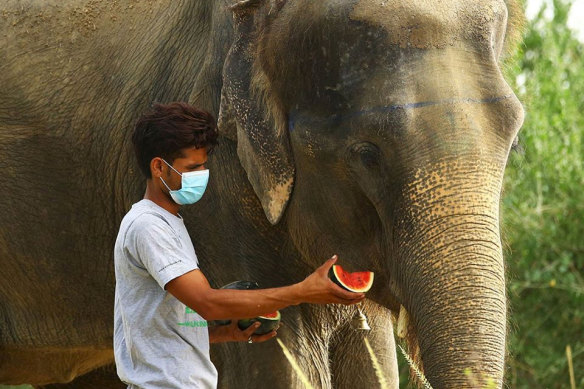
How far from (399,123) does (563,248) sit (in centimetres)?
476

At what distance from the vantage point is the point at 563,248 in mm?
8234

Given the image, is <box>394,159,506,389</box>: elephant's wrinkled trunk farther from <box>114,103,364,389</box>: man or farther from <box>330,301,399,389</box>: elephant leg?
<box>330,301,399,389</box>: elephant leg

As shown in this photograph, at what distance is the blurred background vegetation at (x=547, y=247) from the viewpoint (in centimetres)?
800

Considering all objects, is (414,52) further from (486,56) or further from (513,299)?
(513,299)

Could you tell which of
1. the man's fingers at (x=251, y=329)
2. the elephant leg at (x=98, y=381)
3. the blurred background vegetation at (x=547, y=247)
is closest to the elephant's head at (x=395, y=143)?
the man's fingers at (x=251, y=329)

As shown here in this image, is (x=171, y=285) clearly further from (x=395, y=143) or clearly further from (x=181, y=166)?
(x=395, y=143)

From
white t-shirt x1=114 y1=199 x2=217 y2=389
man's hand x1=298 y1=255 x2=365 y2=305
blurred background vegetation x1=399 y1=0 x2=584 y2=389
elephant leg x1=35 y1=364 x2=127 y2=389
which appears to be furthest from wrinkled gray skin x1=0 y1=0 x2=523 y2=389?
blurred background vegetation x1=399 y1=0 x2=584 y2=389

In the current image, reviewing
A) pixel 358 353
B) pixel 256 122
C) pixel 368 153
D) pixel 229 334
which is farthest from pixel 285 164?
pixel 358 353

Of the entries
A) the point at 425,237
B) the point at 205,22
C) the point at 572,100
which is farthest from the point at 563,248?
the point at 425,237

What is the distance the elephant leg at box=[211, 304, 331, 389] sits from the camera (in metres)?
4.33

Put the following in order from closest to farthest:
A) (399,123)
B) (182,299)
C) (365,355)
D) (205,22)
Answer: (182,299), (399,123), (205,22), (365,355)

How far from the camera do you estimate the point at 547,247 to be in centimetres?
827

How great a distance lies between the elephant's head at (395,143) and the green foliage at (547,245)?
4013 millimetres

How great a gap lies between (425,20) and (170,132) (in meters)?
0.83
